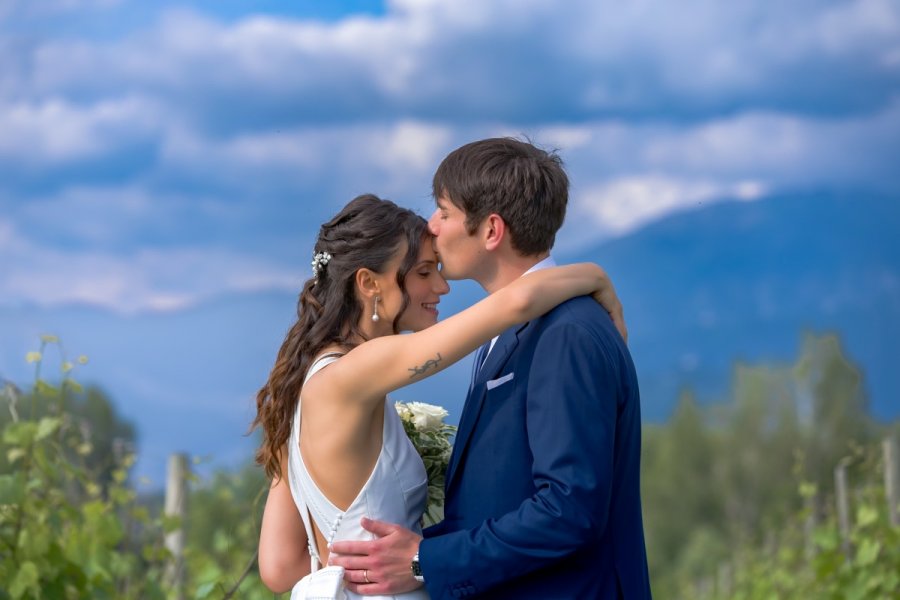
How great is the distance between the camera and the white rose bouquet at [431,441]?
3.33 meters

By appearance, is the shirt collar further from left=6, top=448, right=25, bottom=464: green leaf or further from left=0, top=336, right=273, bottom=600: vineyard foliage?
left=6, top=448, right=25, bottom=464: green leaf

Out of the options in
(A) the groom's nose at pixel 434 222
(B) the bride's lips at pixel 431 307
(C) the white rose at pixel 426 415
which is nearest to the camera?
(A) the groom's nose at pixel 434 222

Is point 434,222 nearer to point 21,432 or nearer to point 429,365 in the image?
point 429,365

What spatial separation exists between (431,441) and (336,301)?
1.59 feet

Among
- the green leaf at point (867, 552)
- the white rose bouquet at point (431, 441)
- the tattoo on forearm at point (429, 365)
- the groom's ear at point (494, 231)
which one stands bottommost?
the green leaf at point (867, 552)

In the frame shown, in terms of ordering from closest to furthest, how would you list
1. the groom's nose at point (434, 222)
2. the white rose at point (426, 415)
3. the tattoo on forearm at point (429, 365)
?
1. the tattoo on forearm at point (429, 365)
2. the groom's nose at point (434, 222)
3. the white rose at point (426, 415)

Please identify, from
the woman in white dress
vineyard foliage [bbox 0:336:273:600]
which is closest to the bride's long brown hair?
the woman in white dress

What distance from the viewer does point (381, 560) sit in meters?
2.94

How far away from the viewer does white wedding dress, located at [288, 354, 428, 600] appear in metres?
3.03

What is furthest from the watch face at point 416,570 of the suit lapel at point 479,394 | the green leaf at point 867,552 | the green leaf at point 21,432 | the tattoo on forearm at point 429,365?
the green leaf at point 867,552

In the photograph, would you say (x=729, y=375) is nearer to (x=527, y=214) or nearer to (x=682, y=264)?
(x=527, y=214)

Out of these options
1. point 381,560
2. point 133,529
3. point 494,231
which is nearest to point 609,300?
point 494,231

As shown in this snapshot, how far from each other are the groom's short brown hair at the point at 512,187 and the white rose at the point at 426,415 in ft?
1.99

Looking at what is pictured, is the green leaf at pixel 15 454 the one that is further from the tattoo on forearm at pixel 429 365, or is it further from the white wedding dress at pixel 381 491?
the tattoo on forearm at pixel 429 365
